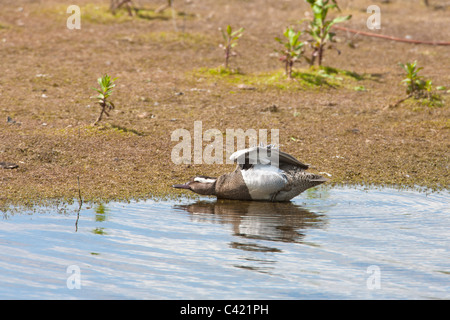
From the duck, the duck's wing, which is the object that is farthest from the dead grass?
the duck's wing

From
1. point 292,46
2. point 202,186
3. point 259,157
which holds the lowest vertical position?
point 202,186

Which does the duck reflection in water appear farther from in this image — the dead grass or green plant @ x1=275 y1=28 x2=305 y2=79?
green plant @ x1=275 y1=28 x2=305 y2=79

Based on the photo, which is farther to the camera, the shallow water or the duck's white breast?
the duck's white breast

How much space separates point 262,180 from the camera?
7656mm

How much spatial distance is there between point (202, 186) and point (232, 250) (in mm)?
1686

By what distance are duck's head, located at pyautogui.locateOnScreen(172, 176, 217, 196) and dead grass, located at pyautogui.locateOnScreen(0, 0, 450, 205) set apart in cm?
36

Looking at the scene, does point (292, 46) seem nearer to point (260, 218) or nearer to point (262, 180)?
point (262, 180)

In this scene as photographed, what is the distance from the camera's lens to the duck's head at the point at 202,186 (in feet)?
25.7

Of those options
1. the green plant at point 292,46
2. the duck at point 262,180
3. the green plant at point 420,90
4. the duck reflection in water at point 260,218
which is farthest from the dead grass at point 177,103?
the duck reflection in water at point 260,218

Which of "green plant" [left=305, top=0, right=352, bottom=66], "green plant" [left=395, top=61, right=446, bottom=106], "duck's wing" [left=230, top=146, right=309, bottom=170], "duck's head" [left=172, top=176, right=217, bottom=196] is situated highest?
"green plant" [left=305, top=0, right=352, bottom=66]

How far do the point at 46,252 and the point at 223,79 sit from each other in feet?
25.5

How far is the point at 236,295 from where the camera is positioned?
5.34m

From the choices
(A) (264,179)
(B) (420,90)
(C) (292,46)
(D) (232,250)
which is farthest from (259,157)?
(B) (420,90)

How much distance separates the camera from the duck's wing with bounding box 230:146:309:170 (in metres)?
7.48
